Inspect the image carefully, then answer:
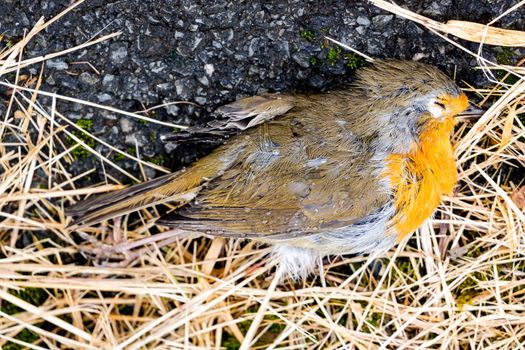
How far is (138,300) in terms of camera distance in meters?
4.88

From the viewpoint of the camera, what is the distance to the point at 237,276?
4.74m

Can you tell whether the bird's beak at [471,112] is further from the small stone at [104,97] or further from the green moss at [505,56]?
the small stone at [104,97]

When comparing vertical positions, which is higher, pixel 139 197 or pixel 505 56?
pixel 505 56

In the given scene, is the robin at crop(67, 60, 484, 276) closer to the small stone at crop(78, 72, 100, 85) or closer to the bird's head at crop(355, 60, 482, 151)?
the bird's head at crop(355, 60, 482, 151)

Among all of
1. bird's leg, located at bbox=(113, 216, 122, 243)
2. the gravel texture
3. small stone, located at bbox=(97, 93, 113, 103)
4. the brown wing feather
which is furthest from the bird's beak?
bird's leg, located at bbox=(113, 216, 122, 243)

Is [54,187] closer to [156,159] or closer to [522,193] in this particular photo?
[156,159]

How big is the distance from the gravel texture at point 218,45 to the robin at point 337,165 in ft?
0.69

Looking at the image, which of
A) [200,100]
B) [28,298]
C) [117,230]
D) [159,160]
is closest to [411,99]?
[200,100]

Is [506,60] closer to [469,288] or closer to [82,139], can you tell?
[469,288]

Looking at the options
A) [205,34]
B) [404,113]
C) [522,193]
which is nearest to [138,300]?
[205,34]

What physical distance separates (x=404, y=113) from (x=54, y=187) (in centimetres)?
214

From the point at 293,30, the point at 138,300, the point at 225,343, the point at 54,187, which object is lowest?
the point at 225,343

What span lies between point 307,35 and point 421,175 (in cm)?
100

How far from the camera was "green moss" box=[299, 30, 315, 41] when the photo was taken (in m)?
4.45
